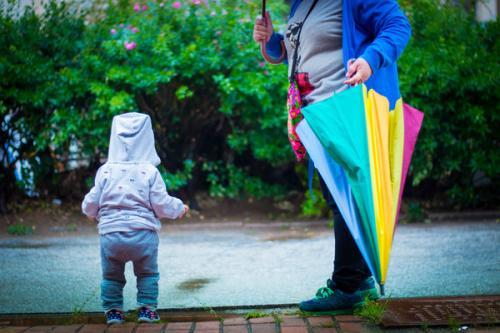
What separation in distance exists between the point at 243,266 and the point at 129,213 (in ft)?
5.91

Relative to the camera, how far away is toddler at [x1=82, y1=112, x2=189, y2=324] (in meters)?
4.11

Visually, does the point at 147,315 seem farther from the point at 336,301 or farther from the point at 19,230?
the point at 19,230

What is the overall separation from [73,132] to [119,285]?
4218 mm

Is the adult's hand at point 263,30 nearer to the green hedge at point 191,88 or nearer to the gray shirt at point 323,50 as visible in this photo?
the gray shirt at point 323,50

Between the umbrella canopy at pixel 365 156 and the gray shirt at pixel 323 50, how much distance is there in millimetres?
308

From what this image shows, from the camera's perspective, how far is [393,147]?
3469 mm

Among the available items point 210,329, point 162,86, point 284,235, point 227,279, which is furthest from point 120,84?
point 210,329

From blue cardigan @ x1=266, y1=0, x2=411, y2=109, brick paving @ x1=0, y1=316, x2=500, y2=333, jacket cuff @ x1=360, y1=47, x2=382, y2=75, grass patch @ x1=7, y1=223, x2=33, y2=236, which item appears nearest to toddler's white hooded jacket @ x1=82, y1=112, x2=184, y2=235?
brick paving @ x1=0, y1=316, x2=500, y2=333

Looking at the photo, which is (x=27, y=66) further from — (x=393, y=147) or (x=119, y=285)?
(x=393, y=147)

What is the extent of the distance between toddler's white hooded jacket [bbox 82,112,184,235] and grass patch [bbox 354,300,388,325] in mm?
1120

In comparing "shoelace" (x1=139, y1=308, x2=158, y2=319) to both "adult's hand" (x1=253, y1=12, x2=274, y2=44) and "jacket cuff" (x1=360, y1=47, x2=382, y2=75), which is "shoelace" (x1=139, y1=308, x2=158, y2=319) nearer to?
"adult's hand" (x1=253, y1=12, x2=274, y2=44)

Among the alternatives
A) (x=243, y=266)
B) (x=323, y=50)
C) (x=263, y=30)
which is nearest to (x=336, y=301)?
(x=323, y=50)

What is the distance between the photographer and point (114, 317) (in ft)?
13.3

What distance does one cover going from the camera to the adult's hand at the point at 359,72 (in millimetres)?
3398
